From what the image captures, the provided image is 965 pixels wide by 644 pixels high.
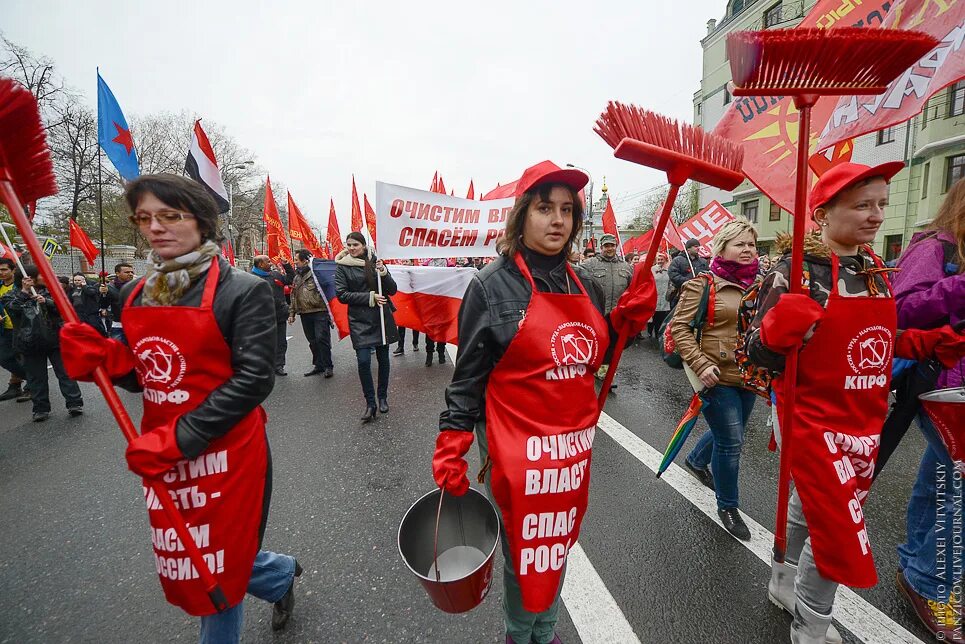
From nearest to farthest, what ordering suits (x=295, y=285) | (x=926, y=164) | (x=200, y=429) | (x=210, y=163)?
(x=200, y=429) → (x=210, y=163) → (x=295, y=285) → (x=926, y=164)

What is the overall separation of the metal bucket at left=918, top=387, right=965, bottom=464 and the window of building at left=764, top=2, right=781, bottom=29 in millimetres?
31509

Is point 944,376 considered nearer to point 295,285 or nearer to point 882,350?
point 882,350

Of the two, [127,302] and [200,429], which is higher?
[127,302]

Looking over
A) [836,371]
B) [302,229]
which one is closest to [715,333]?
[836,371]

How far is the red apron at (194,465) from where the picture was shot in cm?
159

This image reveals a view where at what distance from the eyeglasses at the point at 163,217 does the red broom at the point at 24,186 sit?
1.12 feet

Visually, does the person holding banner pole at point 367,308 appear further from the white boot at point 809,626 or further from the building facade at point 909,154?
the building facade at point 909,154

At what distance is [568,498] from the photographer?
1611 mm

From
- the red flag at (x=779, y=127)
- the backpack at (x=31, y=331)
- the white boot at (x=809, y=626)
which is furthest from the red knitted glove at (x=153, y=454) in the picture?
the backpack at (x=31, y=331)

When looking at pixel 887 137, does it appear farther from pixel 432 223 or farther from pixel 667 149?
pixel 667 149

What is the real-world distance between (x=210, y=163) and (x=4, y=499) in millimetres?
3518

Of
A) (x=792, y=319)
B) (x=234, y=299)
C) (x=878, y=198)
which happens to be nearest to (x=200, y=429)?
(x=234, y=299)

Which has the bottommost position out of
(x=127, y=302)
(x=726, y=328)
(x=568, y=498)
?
(x=568, y=498)

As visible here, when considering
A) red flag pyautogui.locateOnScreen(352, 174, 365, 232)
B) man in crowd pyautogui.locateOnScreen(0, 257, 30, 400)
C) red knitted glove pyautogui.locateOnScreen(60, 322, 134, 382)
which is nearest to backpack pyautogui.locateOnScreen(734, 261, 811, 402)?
red knitted glove pyautogui.locateOnScreen(60, 322, 134, 382)
